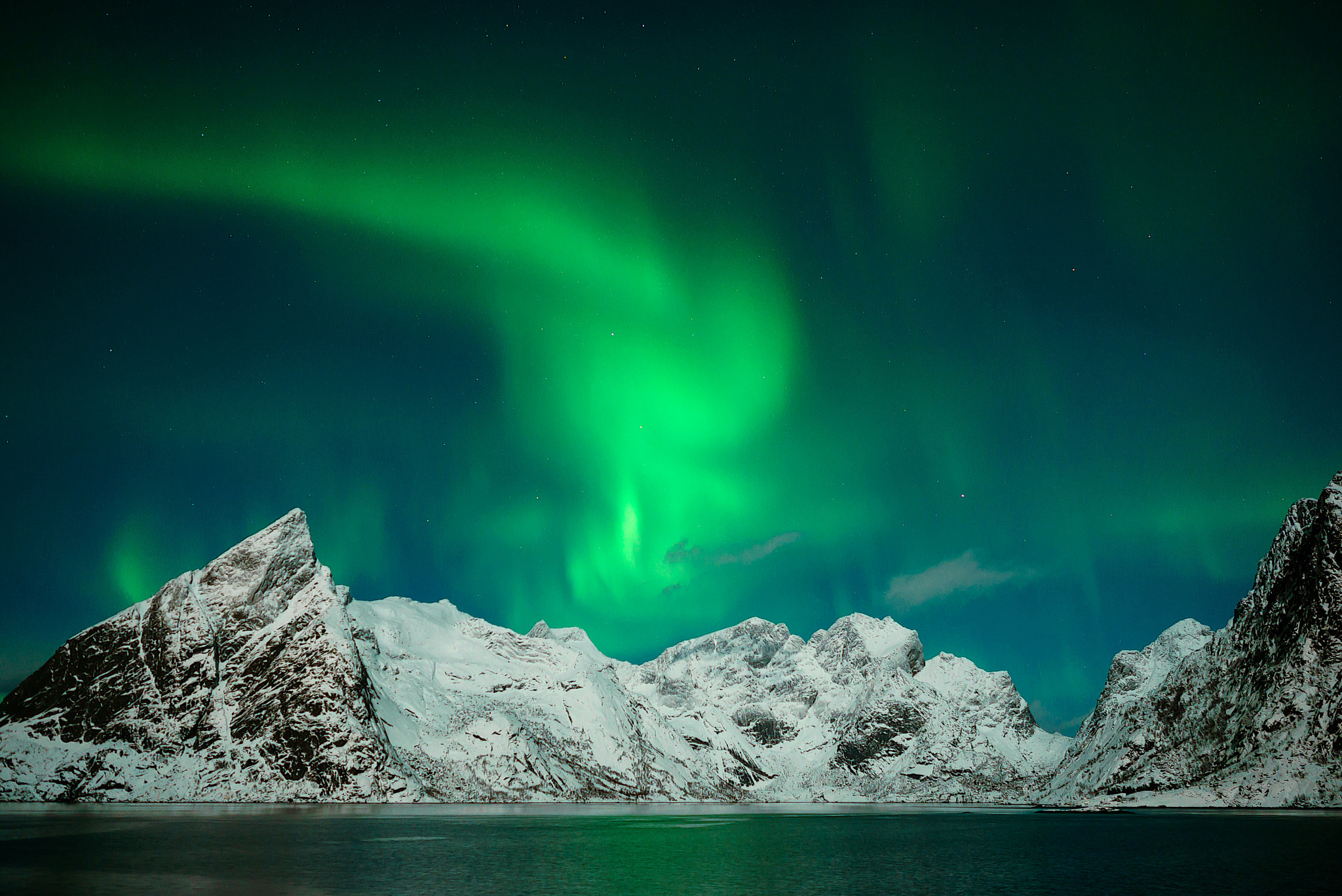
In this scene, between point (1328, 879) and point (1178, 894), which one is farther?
point (1328, 879)

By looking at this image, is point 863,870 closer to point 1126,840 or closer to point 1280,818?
point 1126,840

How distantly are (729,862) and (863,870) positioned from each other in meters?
15.6

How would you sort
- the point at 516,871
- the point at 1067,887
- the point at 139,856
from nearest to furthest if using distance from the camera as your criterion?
1. the point at 1067,887
2. the point at 516,871
3. the point at 139,856

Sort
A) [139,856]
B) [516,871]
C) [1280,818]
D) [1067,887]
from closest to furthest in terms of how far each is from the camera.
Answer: [1067,887] < [516,871] < [139,856] < [1280,818]

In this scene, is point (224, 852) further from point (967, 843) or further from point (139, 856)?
point (967, 843)

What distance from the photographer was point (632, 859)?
9456 cm

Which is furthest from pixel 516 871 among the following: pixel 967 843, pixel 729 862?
pixel 967 843

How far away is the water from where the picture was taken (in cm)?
6556

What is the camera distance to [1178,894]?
63312 mm

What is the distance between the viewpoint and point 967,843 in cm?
13150

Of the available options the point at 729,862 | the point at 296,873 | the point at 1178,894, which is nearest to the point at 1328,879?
the point at 1178,894

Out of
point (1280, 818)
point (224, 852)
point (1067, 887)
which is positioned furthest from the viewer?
point (1280, 818)

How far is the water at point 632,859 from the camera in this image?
6556 centimetres

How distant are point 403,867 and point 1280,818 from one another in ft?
630
